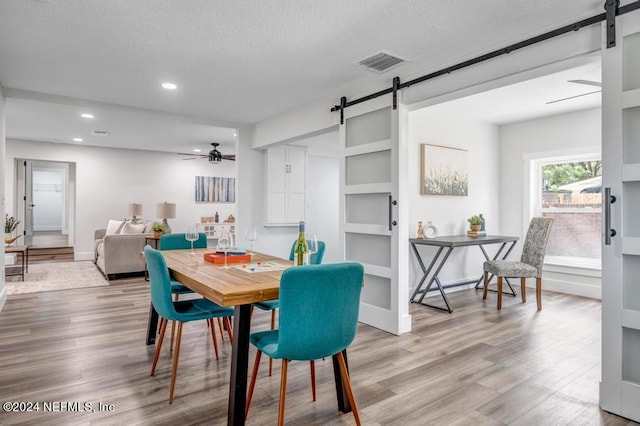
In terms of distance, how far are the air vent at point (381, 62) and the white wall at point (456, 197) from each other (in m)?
1.28

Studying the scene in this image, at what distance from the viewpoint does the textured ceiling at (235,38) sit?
94.7 inches

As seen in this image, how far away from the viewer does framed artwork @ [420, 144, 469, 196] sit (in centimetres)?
488

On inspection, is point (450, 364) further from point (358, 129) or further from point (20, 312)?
point (20, 312)

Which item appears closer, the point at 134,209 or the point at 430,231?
the point at 430,231

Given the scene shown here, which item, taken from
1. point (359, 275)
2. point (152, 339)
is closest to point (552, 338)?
point (359, 275)

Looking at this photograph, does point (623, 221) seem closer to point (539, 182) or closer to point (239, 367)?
point (239, 367)

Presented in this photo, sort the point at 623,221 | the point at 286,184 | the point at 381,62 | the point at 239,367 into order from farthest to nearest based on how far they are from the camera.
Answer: the point at 286,184 < the point at 381,62 < the point at 623,221 < the point at 239,367

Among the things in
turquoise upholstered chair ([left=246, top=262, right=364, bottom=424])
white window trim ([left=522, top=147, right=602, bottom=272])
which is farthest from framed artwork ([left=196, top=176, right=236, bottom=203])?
turquoise upholstered chair ([left=246, top=262, right=364, bottom=424])

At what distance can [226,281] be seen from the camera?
6.46 feet

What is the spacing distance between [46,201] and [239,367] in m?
11.6

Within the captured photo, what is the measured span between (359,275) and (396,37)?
1.95 meters

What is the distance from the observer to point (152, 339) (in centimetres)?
305

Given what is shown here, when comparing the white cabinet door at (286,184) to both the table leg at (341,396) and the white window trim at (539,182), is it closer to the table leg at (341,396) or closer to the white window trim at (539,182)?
the white window trim at (539,182)

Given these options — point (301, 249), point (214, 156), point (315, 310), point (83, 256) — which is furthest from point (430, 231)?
point (83, 256)
